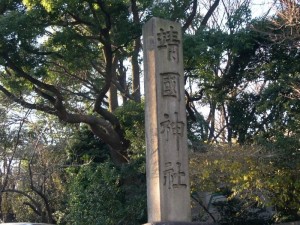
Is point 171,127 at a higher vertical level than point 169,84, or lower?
lower

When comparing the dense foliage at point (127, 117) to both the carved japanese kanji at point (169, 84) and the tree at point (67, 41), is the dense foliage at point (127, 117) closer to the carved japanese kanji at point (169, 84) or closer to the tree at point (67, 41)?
the tree at point (67, 41)

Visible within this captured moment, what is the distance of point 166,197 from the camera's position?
10258 mm

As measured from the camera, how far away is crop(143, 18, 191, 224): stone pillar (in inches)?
406

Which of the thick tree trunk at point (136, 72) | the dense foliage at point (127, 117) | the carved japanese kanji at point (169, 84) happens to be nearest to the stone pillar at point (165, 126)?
the carved japanese kanji at point (169, 84)

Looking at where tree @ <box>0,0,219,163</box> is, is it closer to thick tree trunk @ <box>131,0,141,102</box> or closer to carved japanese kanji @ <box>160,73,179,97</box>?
thick tree trunk @ <box>131,0,141,102</box>

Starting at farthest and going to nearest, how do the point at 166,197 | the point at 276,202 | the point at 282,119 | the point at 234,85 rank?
the point at 234,85, the point at 282,119, the point at 276,202, the point at 166,197

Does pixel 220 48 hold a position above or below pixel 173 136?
above

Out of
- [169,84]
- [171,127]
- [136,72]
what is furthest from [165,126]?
[136,72]

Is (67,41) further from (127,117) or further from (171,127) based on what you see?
(171,127)

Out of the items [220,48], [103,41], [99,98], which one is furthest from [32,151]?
[220,48]

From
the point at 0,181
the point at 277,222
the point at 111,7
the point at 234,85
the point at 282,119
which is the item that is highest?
the point at 111,7

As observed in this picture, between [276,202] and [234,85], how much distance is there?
481 cm

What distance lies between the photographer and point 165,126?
10633 mm

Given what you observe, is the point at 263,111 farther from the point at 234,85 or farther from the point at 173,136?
the point at 173,136
